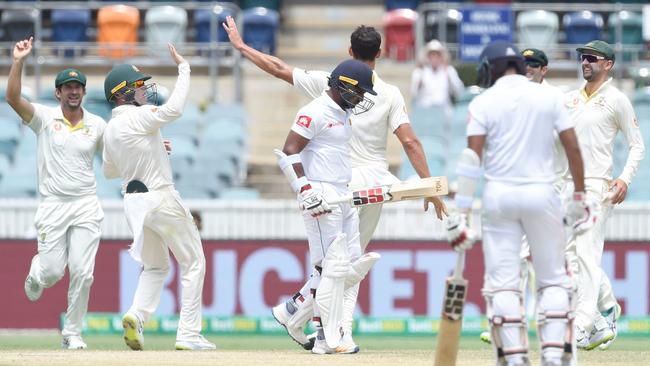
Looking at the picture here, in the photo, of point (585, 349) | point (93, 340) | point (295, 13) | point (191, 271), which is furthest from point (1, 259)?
point (295, 13)

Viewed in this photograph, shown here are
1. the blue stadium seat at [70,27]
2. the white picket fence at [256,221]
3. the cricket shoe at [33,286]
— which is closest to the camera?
the cricket shoe at [33,286]

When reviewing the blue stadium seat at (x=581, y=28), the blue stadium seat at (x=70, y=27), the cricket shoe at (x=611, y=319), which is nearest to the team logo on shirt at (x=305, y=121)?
the cricket shoe at (x=611, y=319)

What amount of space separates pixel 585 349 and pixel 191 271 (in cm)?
306

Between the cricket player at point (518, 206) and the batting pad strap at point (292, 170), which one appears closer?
the cricket player at point (518, 206)

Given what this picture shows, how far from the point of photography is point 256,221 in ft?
58.4

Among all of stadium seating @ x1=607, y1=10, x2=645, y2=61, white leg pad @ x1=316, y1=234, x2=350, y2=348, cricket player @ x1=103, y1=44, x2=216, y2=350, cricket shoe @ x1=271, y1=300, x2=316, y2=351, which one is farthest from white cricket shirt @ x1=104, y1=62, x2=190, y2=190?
stadium seating @ x1=607, y1=10, x2=645, y2=61

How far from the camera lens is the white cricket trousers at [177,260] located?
12.6 m

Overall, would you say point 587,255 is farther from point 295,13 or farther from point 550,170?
point 295,13

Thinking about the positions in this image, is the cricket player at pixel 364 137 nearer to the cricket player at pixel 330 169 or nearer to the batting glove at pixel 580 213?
the cricket player at pixel 330 169

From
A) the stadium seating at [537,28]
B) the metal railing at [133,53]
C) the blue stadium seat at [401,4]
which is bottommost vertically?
the metal railing at [133,53]

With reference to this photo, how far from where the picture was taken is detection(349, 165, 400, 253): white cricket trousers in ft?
41.4

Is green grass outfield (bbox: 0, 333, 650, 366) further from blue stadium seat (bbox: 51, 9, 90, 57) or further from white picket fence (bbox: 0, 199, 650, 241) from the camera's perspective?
blue stadium seat (bbox: 51, 9, 90, 57)

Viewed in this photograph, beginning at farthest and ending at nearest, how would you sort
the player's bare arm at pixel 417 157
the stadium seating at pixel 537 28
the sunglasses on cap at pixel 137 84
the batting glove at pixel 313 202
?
1. the stadium seating at pixel 537 28
2. the sunglasses on cap at pixel 137 84
3. the player's bare arm at pixel 417 157
4. the batting glove at pixel 313 202

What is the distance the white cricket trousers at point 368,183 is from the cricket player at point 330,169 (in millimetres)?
683
